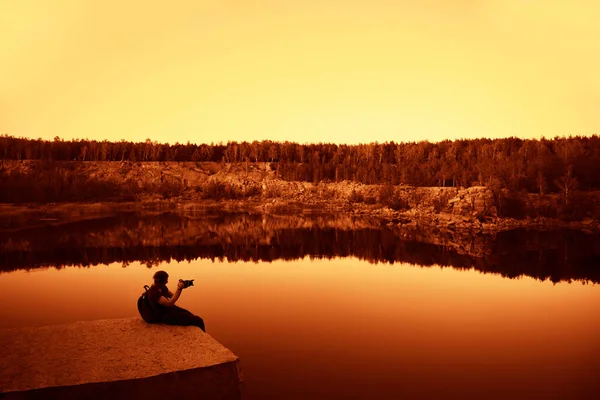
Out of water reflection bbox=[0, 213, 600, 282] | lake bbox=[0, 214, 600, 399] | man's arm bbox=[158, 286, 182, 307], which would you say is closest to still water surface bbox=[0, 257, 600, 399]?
lake bbox=[0, 214, 600, 399]

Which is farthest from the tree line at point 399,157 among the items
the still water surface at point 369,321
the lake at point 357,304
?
the still water surface at point 369,321

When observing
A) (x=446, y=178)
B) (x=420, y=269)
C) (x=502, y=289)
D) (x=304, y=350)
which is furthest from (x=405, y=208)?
(x=304, y=350)

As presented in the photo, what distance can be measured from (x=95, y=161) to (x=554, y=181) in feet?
189

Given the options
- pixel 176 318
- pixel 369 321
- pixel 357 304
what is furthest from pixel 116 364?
pixel 357 304

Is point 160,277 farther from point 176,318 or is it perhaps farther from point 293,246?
point 293,246

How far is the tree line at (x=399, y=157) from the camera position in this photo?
46.3 m

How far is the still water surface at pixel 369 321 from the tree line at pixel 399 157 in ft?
94.2

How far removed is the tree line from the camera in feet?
152

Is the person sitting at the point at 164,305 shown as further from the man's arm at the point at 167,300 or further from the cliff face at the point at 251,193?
the cliff face at the point at 251,193

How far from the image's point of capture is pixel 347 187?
57094mm

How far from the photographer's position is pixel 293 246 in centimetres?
2320

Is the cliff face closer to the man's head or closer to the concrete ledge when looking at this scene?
the man's head

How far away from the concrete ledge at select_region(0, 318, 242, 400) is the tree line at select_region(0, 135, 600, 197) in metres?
37.6

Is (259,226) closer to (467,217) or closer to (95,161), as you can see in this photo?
(467,217)
